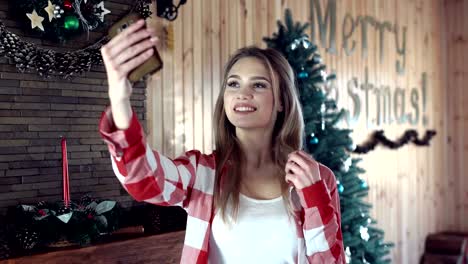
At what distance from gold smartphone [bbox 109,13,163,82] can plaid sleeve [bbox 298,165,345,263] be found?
19.9 inches

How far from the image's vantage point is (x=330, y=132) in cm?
292

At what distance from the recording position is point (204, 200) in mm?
1411

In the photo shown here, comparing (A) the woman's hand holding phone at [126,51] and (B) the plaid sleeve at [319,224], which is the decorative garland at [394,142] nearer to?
(B) the plaid sleeve at [319,224]

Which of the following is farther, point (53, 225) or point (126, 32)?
point (53, 225)

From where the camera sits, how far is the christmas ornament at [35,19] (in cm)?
205

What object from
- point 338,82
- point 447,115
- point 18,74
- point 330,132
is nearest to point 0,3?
point 18,74

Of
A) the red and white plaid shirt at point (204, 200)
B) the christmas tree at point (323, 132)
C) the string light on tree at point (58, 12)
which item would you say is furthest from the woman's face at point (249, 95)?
the christmas tree at point (323, 132)

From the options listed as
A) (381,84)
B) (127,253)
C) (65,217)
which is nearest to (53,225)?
(65,217)

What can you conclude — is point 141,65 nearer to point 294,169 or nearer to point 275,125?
point 294,169

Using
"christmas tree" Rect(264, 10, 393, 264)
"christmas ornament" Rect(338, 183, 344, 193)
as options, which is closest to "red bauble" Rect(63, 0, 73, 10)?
"christmas tree" Rect(264, 10, 393, 264)

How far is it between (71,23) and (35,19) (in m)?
0.14

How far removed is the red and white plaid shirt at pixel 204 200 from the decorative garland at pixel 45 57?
0.96 meters

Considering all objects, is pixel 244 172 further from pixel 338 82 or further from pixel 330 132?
pixel 338 82

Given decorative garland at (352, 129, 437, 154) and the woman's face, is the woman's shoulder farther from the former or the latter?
decorative garland at (352, 129, 437, 154)
